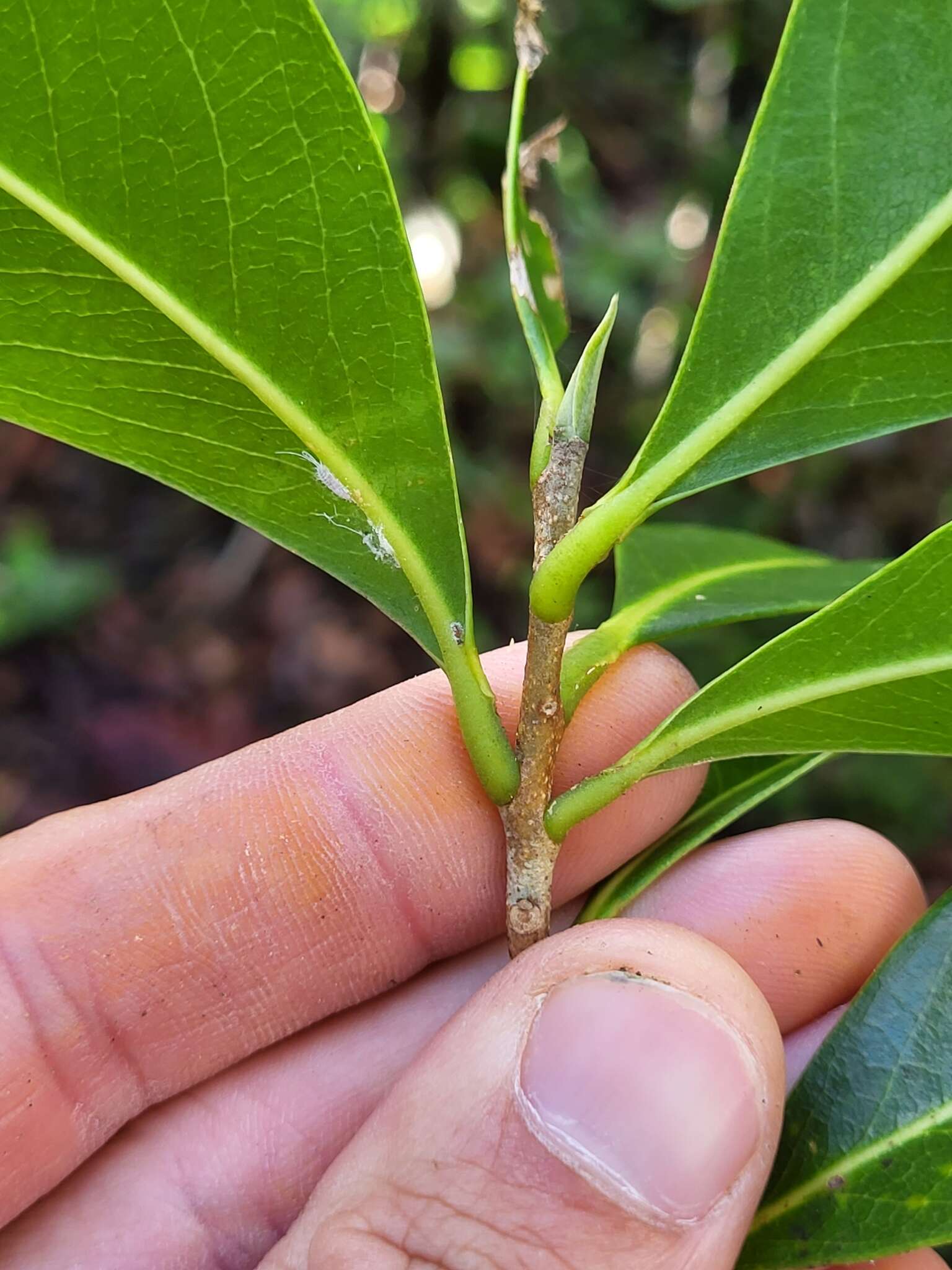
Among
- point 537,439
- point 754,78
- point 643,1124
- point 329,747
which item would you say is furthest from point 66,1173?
point 754,78

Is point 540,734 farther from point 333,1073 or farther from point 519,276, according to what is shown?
point 333,1073

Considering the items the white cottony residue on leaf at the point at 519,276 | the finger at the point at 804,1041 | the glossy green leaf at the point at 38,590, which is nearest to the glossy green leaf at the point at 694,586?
the white cottony residue on leaf at the point at 519,276

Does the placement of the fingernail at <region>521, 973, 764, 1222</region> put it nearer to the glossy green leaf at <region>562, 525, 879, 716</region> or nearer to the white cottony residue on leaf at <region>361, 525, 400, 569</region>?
the glossy green leaf at <region>562, 525, 879, 716</region>

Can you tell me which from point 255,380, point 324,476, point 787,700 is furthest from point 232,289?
point 787,700

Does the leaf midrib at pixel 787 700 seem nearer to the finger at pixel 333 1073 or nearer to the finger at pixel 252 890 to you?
the finger at pixel 252 890

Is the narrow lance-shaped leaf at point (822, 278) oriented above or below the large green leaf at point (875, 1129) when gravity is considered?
above

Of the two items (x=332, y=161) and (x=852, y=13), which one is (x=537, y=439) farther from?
(x=852, y=13)

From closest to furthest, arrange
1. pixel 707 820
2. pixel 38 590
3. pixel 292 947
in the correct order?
pixel 707 820 → pixel 292 947 → pixel 38 590

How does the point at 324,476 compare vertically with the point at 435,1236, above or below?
above
